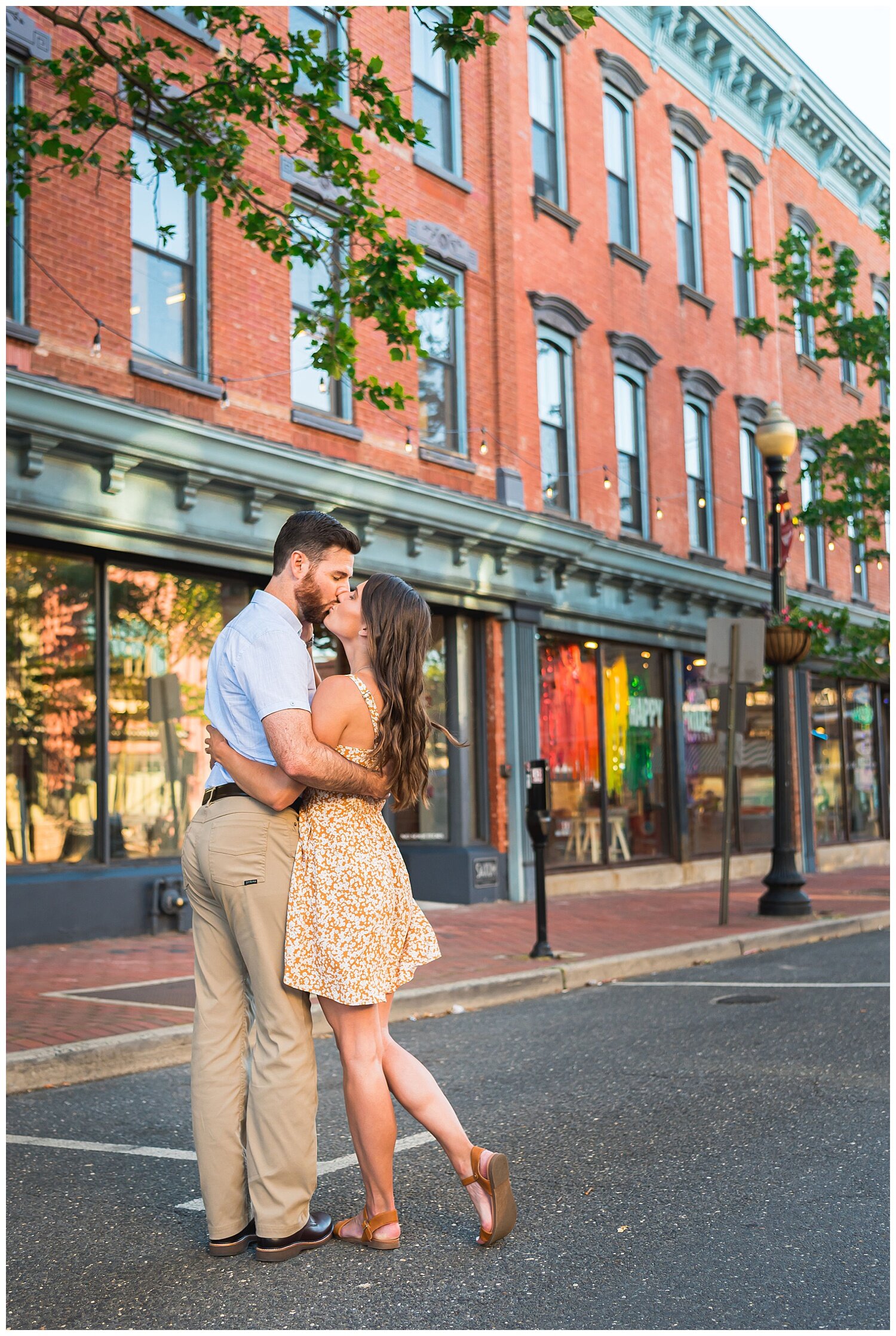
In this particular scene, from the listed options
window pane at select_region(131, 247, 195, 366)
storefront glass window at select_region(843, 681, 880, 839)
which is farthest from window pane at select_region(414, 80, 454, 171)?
storefront glass window at select_region(843, 681, 880, 839)

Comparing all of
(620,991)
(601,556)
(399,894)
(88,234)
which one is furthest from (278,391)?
(399,894)

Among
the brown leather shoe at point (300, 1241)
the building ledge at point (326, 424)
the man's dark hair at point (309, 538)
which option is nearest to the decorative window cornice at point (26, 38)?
the building ledge at point (326, 424)

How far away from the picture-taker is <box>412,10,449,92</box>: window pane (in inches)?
598

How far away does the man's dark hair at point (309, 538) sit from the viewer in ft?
12.8

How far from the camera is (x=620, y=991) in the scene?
29.6ft

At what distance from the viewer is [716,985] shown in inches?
362

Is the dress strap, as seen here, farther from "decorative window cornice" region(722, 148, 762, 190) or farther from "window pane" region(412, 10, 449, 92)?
"decorative window cornice" region(722, 148, 762, 190)

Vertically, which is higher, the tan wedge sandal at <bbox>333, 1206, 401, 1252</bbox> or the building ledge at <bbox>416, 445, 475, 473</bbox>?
the building ledge at <bbox>416, 445, 475, 473</bbox>

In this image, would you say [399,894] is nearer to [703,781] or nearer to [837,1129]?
[837,1129]

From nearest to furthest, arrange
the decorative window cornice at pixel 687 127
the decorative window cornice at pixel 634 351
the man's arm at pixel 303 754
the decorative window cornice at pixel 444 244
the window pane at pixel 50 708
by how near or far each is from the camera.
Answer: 1. the man's arm at pixel 303 754
2. the window pane at pixel 50 708
3. the decorative window cornice at pixel 444 244
4. the decorative window cornice at pixel 634 351
5. the decorative window cornice at pixel 687 127

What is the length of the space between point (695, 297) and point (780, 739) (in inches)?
365

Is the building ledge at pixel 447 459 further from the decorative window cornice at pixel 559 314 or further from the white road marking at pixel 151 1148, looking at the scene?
the white road marking at pixel 151 1148

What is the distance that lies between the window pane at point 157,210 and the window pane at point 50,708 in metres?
3.08

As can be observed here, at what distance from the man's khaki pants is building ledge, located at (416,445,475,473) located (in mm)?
11319
